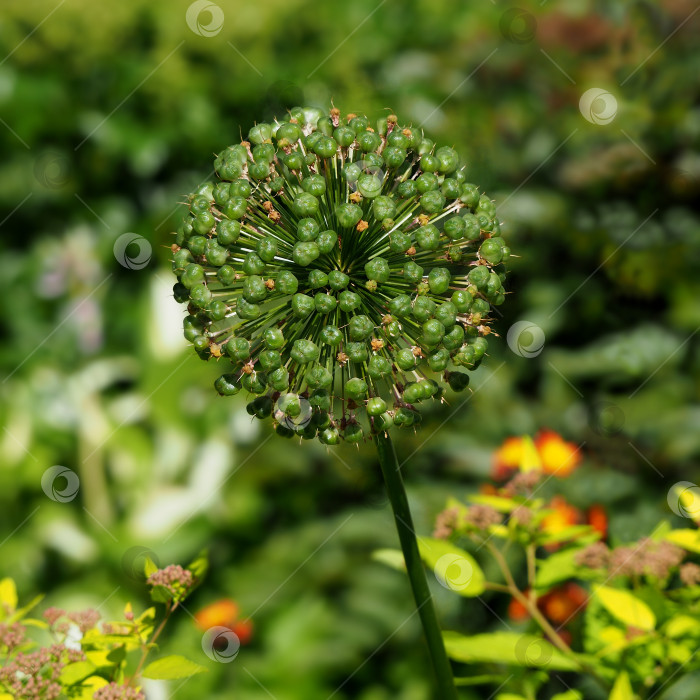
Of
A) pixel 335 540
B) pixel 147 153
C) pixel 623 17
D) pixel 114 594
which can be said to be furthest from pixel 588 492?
pixel 147 153

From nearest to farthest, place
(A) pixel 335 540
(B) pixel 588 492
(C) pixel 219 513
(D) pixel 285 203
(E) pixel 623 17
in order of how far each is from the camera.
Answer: (D) pixel 285 203 → (B) pixel 588 492 → (A) pixel 335 540 → (C) pixel 219 513 → (E) pixel 623 17

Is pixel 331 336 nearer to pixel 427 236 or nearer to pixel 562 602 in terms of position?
pixel 427 236

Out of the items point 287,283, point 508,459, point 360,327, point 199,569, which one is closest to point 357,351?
point 360,327

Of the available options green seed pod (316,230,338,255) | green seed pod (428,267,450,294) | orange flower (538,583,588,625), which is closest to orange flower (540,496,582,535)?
orange flower (538,583,588,625)

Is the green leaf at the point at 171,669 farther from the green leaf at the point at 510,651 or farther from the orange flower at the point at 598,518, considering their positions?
the orange flower at the point at 598,518

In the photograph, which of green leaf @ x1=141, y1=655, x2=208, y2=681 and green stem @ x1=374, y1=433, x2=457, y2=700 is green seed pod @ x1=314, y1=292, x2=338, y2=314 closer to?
green stem @ x1=374, y1=433, x2=457, y2=700

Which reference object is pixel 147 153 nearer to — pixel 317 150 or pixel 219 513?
pixel 219 513
